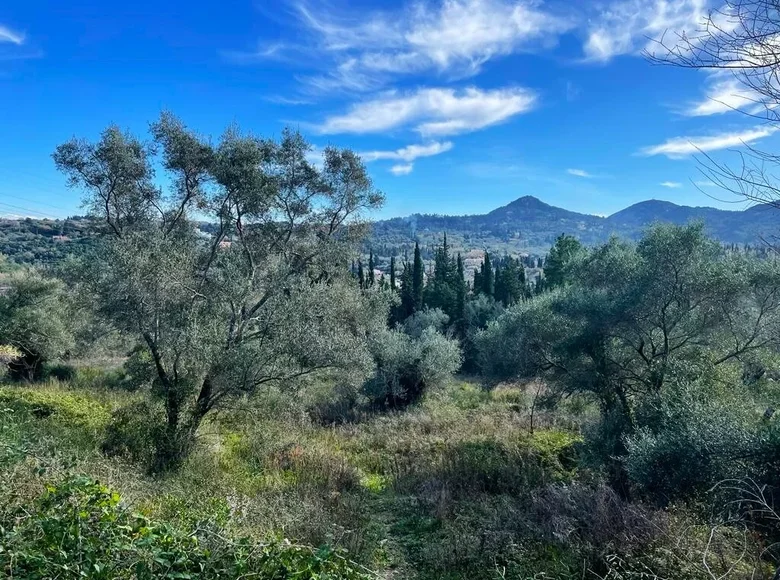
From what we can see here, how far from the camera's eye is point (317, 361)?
9.71 metres

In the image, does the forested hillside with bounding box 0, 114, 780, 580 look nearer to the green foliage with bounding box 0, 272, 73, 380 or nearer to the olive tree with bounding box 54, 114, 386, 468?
the olive tree with bounding box 54, 114, 386, 468

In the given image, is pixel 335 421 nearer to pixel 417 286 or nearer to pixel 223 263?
pixel 223 263

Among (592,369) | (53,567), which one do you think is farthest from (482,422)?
(53,567)

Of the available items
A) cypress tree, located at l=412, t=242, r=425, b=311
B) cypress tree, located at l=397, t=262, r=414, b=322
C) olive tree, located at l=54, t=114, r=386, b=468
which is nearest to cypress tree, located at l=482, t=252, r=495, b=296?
cypress tree, located at l=412, t=242, r=425, b=311

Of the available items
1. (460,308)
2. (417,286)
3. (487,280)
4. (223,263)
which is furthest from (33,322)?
(487,280)

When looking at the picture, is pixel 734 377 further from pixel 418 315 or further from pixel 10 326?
pixel 418 315

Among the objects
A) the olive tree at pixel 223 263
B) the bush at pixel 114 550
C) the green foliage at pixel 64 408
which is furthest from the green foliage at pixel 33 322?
the bush at pixel 114 550

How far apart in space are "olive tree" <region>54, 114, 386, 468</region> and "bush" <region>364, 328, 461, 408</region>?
15.4ft

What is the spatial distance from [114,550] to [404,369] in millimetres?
17349

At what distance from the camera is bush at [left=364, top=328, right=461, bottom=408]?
1973 cm

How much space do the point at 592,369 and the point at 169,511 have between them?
10462 millimetres

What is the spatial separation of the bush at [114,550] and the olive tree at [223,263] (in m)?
5.68

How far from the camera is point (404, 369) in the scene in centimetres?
2019

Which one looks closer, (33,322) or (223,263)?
(223,263)
